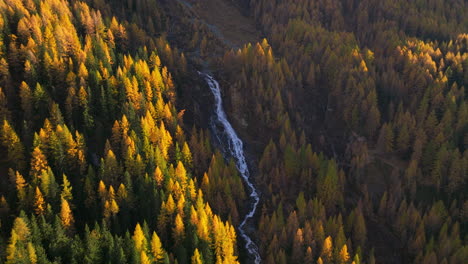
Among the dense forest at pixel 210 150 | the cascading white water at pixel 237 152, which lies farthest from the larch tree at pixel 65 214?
the cascading white water at pixel 237 152

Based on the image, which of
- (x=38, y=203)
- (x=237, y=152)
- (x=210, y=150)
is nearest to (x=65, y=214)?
(x=38, y=203)

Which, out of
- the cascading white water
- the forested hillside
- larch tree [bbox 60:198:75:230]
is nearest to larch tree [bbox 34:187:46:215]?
the forested hillside

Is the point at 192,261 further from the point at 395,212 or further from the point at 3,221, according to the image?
the point at 395,212

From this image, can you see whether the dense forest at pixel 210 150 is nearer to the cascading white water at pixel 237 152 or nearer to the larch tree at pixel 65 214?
the larch tree at pixel 65 214

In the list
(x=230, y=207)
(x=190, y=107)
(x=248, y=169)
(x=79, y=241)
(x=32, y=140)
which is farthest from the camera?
(x=190, y=107)

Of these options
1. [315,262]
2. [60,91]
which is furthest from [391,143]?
[60,91]

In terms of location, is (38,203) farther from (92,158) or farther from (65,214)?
(92,158)
